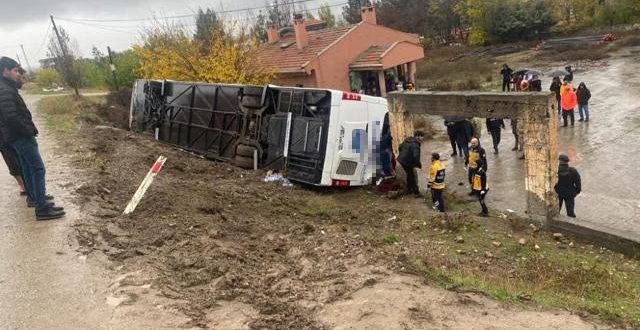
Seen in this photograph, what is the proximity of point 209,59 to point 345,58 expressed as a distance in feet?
22.3

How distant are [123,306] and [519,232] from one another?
22.2 ft

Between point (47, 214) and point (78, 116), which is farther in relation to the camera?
point (78, 116)

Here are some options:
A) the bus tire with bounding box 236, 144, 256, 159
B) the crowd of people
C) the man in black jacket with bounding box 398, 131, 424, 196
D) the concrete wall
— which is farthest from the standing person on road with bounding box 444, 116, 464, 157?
the bus tire with bounding box 236, 144, 256, 159

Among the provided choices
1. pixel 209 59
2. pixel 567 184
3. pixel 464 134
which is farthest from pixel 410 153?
pixel 209 59

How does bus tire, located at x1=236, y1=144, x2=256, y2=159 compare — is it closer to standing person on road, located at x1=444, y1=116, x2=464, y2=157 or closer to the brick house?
standing person on road, located at x1=444, y1=116, x2=464, y2=157

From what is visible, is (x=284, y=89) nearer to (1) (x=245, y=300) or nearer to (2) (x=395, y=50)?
(1) (x=245, y=300)

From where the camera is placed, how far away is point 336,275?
20.1 feet

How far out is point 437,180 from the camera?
9.98 meters

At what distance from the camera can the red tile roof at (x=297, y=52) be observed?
23031 millimetres

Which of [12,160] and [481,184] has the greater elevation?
[12,160]

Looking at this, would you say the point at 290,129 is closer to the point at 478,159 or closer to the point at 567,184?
the point at 478,159

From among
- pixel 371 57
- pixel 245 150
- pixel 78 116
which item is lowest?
pixel 245 150

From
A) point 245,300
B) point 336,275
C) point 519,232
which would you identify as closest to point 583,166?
point 519,232

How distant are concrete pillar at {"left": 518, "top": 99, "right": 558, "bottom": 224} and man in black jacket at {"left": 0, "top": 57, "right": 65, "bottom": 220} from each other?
7775 mm
